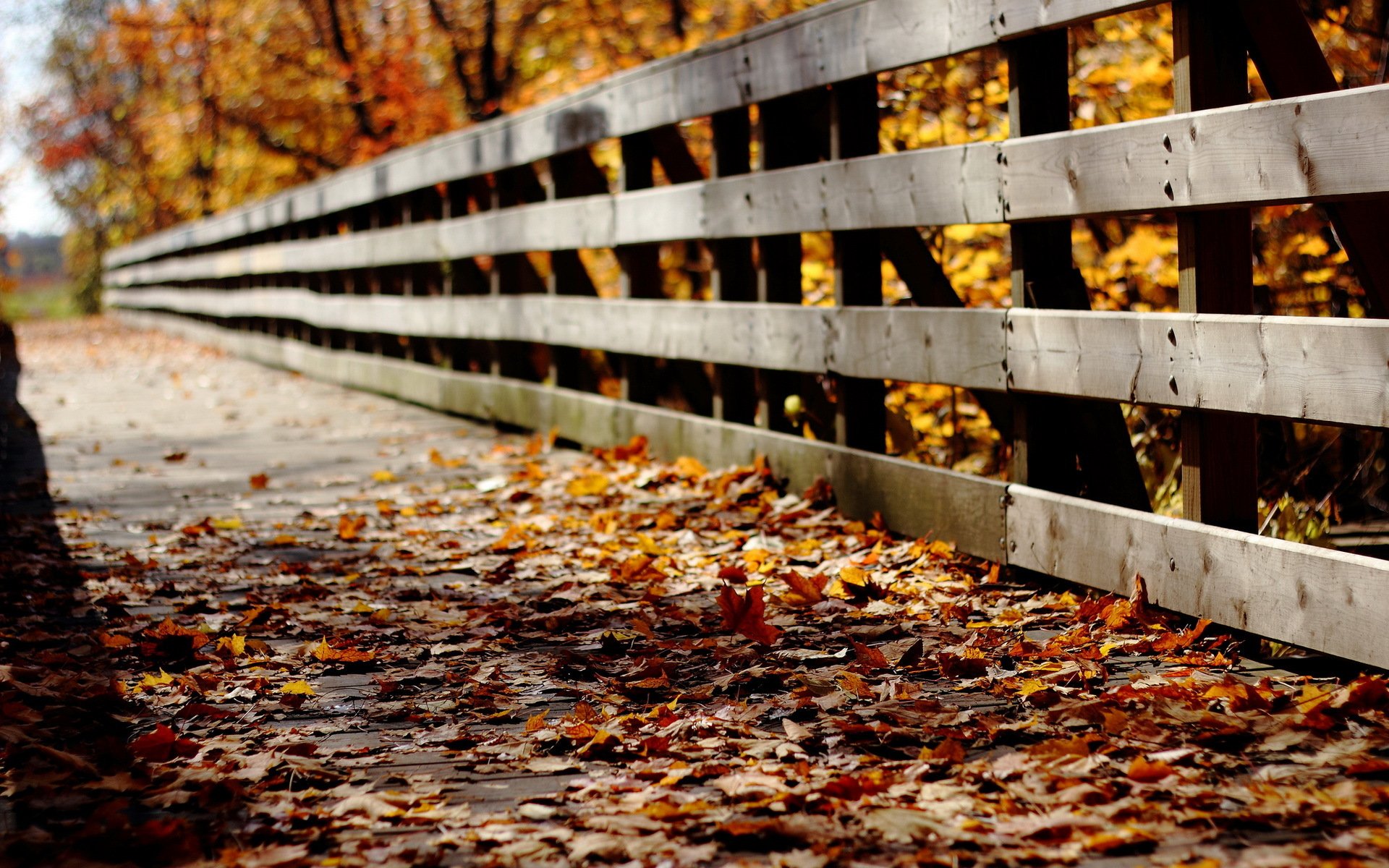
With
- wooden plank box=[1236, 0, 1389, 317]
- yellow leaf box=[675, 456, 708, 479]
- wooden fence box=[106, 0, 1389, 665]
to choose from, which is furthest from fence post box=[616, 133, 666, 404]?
wooden plank box=[1236, 0, 1389, 317]

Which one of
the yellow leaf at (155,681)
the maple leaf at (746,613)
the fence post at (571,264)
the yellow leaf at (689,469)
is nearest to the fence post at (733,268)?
the yellow leaf at (689,469)

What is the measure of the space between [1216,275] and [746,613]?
1.52 m

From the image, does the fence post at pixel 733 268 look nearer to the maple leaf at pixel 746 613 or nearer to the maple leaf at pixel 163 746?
the maple leaf at pixel 746 613

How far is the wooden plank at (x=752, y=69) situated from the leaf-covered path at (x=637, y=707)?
1.61m

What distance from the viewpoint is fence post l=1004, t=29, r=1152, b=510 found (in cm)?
420

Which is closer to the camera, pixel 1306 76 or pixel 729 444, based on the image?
pixel 1306 76

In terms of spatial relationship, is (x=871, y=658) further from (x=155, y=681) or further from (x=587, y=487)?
(x=587, y=487)

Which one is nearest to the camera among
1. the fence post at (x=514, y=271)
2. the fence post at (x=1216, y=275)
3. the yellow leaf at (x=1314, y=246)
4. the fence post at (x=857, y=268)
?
the fence post at (x=1216, y=275)

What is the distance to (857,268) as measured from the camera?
17.6ft

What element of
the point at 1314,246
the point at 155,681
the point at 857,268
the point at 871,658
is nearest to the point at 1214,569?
the point at 871,658

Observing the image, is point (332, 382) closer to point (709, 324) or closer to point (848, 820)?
point (709, 324)

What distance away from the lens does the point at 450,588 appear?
4.79m

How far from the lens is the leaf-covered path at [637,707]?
98.7 inches

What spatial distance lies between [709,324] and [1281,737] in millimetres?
3849
